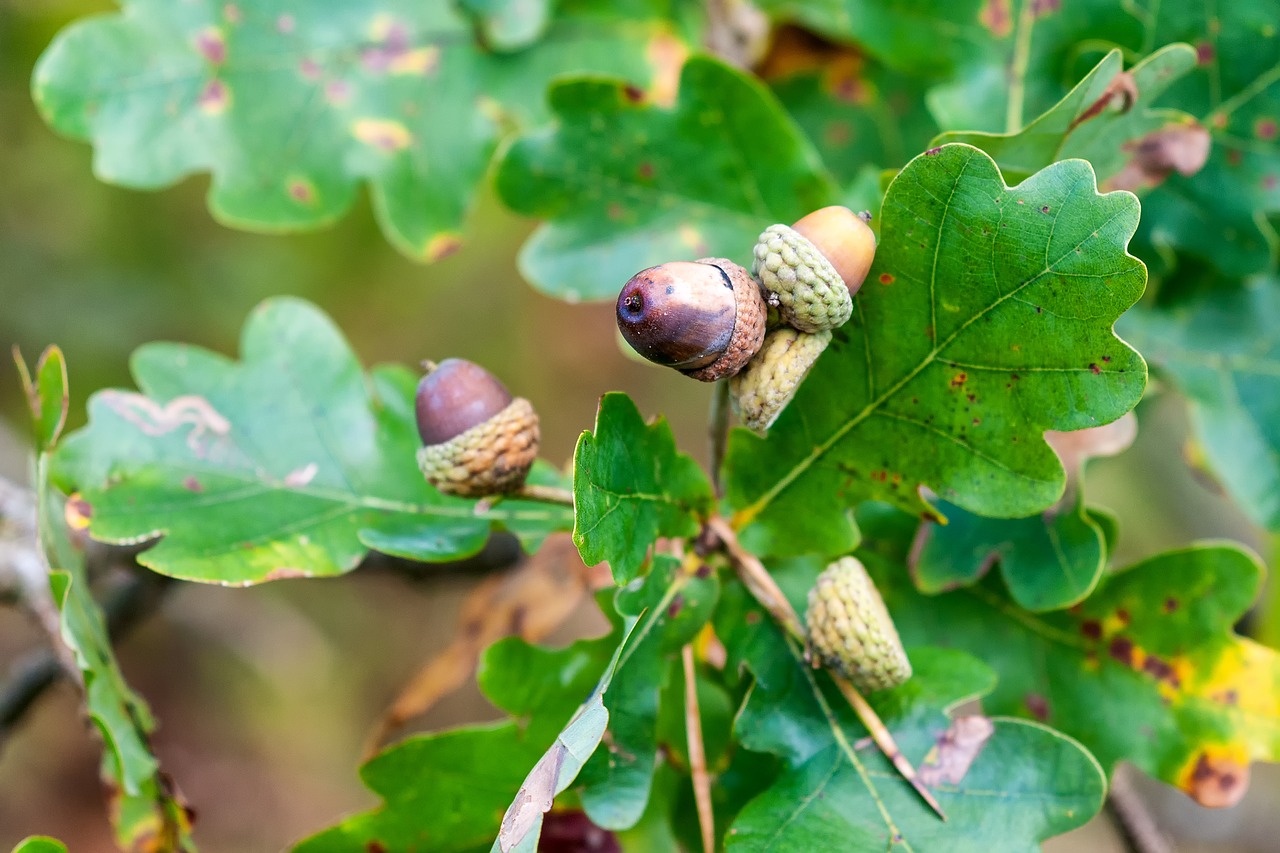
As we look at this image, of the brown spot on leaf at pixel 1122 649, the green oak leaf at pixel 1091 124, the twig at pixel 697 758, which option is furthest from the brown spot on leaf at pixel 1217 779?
the green oak leaf at pixel 1091 124

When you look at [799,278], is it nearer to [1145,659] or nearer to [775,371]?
[775,371]

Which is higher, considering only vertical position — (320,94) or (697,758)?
(320,94)

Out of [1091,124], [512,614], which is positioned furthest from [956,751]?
[512,614]

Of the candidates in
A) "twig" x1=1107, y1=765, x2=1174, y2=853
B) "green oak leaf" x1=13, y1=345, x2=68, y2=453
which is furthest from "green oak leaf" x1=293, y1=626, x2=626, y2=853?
"twig" x1=1107, y1=765, x2=1174, y2=853

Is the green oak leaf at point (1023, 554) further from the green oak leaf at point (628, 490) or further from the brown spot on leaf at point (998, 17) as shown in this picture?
the brown spot on leaf at point (998, 17)

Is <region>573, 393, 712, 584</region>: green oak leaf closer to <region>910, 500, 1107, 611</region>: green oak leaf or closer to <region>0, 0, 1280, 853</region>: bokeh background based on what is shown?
<region>910, 500, 1107, 611</region>: green oak leaf
